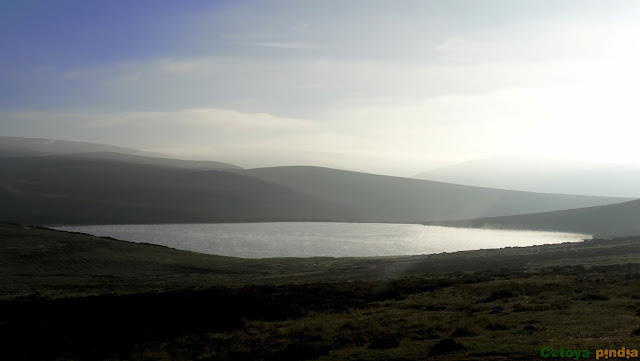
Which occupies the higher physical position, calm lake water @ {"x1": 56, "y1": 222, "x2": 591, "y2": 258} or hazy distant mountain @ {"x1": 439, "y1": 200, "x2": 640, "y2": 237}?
hazy distant mountain @ {"x1": 439, "y1": 200, "x2": 640, "y2": 237}

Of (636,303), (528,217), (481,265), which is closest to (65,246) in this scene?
(481,265)

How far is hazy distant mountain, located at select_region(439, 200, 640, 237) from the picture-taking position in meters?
141

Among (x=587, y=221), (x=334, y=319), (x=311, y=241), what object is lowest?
(x=311, y=241)

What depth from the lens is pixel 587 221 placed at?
15312 centimetres

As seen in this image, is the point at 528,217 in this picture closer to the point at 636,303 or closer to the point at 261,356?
the point at 636,303

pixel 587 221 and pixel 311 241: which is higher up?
pixel 587 221

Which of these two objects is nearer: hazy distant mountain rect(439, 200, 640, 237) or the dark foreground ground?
the dark foreground ground

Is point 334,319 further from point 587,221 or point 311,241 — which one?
point 587,221

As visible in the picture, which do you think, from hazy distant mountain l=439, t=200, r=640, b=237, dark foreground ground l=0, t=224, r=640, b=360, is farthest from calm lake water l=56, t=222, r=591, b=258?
dark foreground ground l=0, t=224, r=640, b=360

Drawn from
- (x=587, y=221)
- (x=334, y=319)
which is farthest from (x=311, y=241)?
(x=587, y=221)

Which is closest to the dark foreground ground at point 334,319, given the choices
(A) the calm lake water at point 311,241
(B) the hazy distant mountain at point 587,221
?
(A) the calm lake water at point 311,241

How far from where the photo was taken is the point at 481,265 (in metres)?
56.6

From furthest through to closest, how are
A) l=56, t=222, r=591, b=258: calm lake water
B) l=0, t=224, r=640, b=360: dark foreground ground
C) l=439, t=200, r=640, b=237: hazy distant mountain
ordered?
l=439, t=200, r=640, b=237: hazy distant mountain < l=56, t=222, r=591, b=258: calm lake water < l=0, t=224, r=640, b=360: dark foreground ground

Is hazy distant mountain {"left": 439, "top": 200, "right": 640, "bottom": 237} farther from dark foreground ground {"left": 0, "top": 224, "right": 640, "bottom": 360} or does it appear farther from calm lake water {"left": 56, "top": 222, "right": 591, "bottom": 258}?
dark foreground ground {"left": 0, "top": 224, "right": 640, "bottom": 360}
